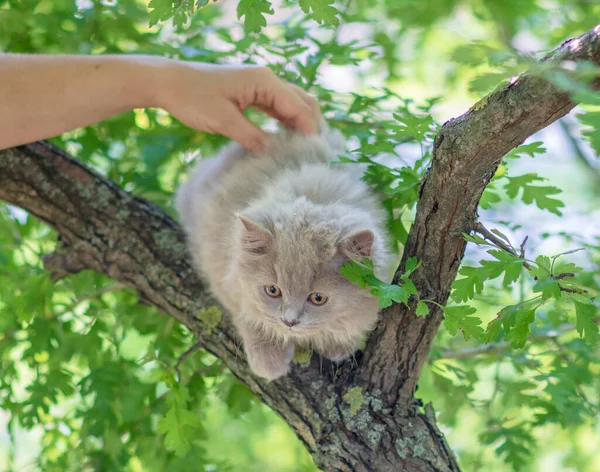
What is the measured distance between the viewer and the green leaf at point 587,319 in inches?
61.2

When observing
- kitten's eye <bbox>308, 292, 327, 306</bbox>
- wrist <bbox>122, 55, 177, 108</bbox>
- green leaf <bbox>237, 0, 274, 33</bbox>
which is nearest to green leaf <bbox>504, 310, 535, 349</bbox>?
kitten's eye <bbox>308, 292, 327, 306</bbox>

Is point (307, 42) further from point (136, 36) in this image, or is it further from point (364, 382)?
point (364, 382)

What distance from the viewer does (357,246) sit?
6.31 feet

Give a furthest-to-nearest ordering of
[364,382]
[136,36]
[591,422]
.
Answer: [136,36], [591,422], [364,382]

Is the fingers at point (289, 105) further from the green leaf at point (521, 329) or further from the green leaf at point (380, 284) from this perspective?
the green leaf at point (521, 329)

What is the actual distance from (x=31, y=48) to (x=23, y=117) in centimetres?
102

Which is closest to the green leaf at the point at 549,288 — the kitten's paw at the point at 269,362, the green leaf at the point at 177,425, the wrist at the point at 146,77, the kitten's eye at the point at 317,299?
the kitten's eye at the point at 317,299

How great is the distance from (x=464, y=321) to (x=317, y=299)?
545 mm

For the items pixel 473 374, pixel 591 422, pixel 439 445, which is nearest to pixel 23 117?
pixel 439 445

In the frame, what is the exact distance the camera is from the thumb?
237 cm

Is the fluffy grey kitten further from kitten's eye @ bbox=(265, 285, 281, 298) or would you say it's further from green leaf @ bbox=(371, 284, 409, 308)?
green leaf @ bbox=(371, 284, 409, 308)

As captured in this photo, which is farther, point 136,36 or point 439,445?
point 136,36

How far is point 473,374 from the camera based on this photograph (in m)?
2.53

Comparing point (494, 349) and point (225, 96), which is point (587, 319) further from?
point (225, 96)
